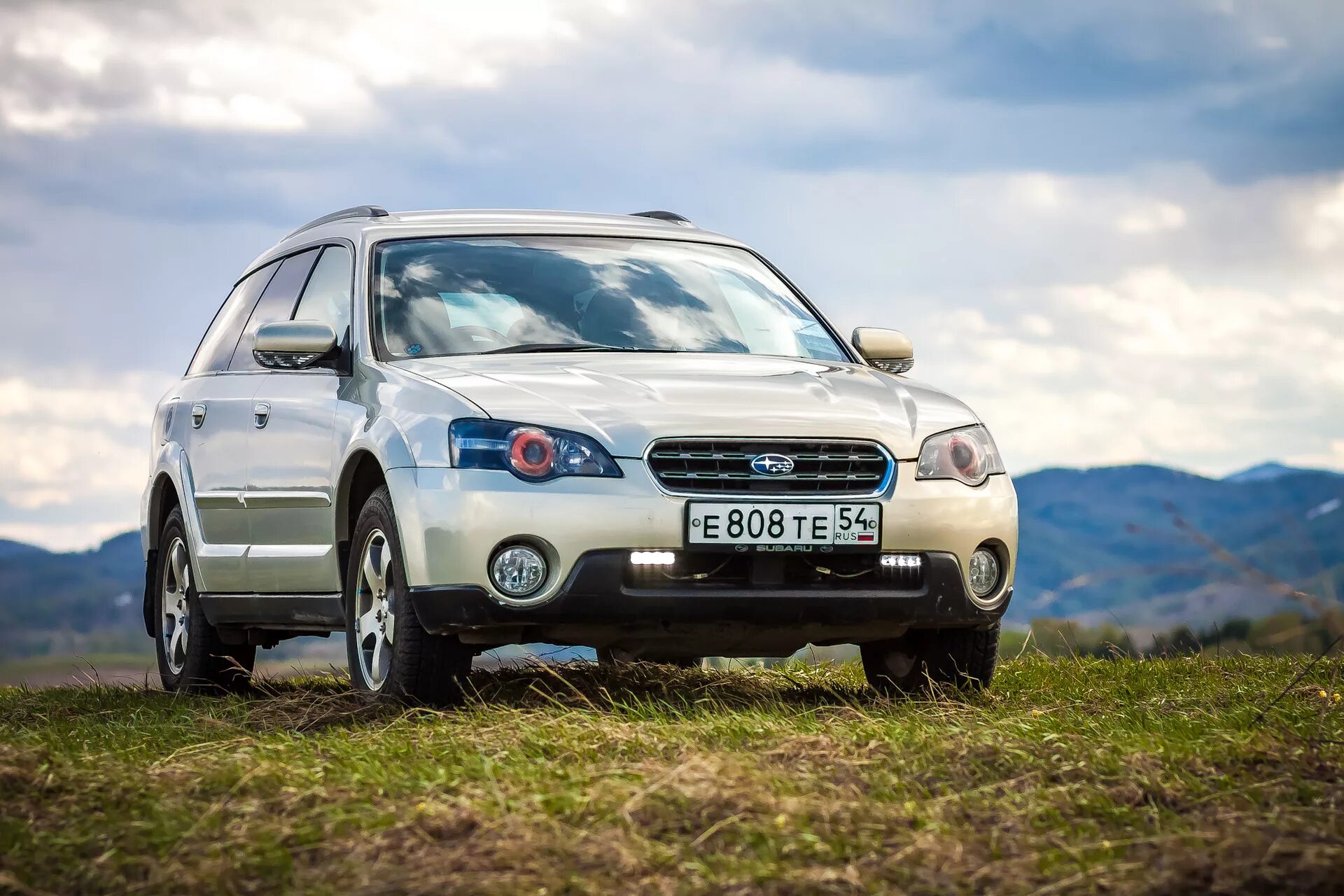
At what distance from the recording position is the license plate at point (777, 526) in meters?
5.76

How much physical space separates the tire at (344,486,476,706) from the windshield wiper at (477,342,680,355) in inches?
30.1

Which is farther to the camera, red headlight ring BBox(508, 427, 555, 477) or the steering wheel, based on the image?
the steering wheel

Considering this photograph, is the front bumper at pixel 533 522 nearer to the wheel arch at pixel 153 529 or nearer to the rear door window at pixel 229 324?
the rear door window at pixel 229 324

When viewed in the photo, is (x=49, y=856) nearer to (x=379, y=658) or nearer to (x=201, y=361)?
(x=379, y=658)

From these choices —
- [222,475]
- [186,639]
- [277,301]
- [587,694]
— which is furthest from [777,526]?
[186,639]

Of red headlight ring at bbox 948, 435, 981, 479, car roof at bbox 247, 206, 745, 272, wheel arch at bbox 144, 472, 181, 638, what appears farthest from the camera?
wheel arch at bbox 144, 472, 181, 638

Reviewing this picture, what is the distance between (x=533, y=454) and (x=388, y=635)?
3.12 ft

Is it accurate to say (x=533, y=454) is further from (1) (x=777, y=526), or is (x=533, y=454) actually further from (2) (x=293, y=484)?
(2) (x=293, y=484)

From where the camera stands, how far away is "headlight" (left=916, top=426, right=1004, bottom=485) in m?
6.18

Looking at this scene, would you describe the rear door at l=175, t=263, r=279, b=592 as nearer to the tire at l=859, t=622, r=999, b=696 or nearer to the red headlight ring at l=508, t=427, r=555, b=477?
the red headlight ring at l=508, t=427, r=555, b=477

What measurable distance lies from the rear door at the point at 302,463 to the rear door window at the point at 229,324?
2.98ft

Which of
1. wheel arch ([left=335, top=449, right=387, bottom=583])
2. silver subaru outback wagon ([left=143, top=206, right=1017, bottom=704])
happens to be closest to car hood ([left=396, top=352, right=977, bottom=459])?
silver subaru outback wagon ([left=143, top=206, right=1017, bottom=704])

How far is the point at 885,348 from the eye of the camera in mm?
7391

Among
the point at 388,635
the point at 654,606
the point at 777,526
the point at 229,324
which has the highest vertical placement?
the point at 229,324
